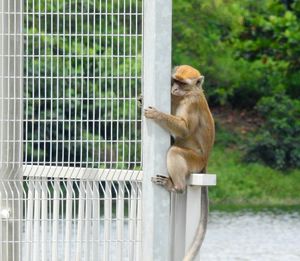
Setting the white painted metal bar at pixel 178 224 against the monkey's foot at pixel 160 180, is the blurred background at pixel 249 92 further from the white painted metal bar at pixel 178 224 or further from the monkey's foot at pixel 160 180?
the monkey's foot at pixel 160 180

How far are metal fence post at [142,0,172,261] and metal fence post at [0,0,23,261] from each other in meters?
0.75

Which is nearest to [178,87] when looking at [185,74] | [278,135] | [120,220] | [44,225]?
[185,74]

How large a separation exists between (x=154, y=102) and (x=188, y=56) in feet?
64.9

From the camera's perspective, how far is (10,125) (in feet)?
23.5

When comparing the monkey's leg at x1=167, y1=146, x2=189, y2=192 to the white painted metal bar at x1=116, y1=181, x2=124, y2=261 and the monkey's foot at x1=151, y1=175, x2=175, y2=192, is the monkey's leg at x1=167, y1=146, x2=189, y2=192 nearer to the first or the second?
the monkey's foot at x1=151, y1=175, x2=175, y2=192

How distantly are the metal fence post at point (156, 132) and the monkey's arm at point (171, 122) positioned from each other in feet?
0.14

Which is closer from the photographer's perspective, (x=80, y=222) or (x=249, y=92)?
(x=80, y=222)

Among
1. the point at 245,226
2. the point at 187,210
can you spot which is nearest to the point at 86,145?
the point at 187,210

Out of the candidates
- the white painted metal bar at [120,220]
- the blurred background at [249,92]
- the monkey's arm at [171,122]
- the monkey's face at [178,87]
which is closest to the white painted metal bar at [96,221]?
the white painted metal bar at [120,220]

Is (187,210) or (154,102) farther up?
(154,102)

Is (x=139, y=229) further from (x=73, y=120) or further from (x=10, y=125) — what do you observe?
(x=10, y=125)

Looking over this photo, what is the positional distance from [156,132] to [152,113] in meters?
0.14

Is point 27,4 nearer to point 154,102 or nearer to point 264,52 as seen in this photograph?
point 154,102

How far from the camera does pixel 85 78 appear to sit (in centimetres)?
704
